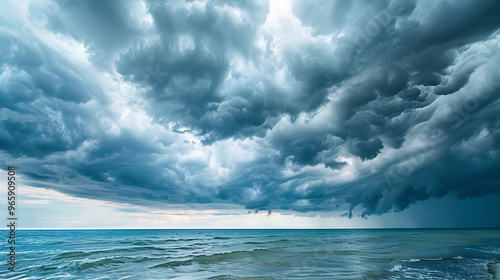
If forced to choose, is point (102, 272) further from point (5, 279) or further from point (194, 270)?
point (194, 270)

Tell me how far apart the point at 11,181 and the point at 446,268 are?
35139 millimetres

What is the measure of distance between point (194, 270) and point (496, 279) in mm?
24457

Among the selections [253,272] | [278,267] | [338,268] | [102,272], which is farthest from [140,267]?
[338,268]

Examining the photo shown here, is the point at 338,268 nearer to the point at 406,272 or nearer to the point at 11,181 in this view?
the point at 406,272

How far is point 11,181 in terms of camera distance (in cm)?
1534

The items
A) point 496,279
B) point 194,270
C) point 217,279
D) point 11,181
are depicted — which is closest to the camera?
point 11,181

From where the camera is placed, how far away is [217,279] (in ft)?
66.4

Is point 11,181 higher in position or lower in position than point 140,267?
higher

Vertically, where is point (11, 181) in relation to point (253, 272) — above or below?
above

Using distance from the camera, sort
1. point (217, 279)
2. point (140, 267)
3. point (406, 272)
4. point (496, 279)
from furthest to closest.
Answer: point (140, 267) < point (406, 272) < point (217, 279) < point (496, 279)

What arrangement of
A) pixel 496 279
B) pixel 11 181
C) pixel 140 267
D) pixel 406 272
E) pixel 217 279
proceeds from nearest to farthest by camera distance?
pixel 11 181
pixel 496 279
pixel 217 279
pixel 406 272
pixel 140 267

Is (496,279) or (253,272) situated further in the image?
(253,272)

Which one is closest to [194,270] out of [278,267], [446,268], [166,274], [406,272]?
[166,274]

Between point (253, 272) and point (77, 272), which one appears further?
point (77, 272)
